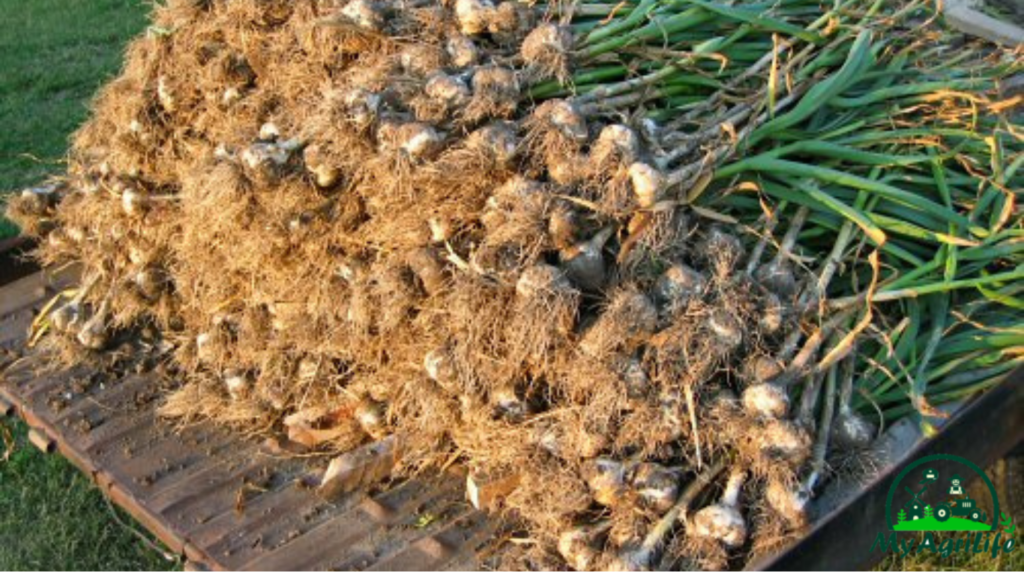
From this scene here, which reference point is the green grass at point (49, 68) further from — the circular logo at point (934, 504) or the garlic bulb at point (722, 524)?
the circular logo at point (934, 504)

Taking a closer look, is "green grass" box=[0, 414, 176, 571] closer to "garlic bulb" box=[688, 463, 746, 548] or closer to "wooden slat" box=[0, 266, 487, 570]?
"wooden slat" box=[0, 266, 487, 570]

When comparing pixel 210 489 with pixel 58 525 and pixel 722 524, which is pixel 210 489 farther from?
pixel 722 524

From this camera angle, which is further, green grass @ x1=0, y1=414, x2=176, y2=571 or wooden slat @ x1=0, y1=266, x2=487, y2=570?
green grass @ x1=0, y1=414, x2=176, y2=571

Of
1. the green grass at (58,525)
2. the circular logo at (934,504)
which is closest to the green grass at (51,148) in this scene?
the green grass at (58,525)

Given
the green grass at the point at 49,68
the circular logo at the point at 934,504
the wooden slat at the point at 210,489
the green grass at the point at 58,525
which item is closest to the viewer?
the circular logo at the point at 934,504

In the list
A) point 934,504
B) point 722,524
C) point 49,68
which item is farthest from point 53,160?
point 49,68

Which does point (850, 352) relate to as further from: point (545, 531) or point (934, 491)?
point (545, 531)

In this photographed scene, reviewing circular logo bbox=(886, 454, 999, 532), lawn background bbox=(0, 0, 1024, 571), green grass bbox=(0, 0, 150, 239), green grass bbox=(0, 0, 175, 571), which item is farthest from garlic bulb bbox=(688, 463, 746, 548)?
green grass bbox=(0, 0, 150, 239)

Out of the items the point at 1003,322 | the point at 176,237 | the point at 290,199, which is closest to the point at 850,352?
the point at 1003,322
